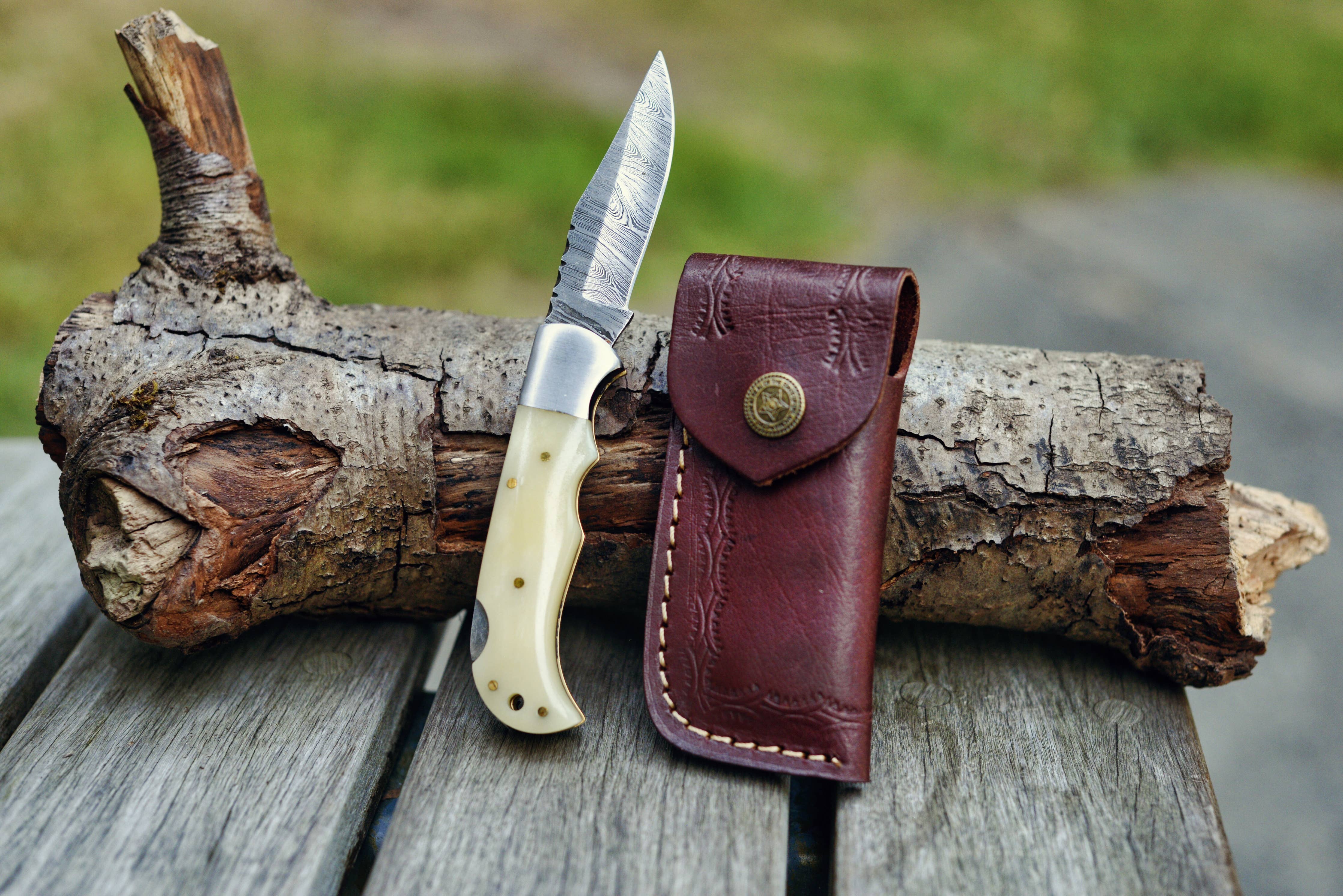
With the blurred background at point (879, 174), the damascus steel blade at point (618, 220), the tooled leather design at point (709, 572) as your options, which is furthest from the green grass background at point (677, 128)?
the tooled leather design at point (709, 572)

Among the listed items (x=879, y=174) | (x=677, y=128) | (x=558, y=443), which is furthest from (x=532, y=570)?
(x=879, y=174)

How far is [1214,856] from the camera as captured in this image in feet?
4.87

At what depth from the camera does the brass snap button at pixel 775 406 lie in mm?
1555

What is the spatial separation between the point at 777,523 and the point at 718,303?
0.42 meters

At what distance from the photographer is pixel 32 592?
208 cm

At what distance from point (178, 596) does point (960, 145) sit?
5.52 metres

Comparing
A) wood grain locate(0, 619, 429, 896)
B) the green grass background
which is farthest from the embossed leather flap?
the green grass background

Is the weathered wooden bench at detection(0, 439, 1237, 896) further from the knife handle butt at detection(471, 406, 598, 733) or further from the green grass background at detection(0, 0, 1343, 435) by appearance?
the green grass background at detection(0, 0, 1343, 435)

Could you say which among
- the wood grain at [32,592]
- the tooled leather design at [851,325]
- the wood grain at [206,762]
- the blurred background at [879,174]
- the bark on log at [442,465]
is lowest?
the wood grain at [206,762]

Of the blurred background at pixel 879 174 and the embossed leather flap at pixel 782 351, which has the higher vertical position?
the blurred background at pixel 879 174

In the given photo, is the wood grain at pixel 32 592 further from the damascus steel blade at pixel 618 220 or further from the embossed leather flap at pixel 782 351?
the embossed leather flap at pixel 782 351

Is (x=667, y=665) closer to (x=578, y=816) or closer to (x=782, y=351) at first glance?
(x=578, y=816)

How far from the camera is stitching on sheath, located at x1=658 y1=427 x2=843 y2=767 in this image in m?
1.51

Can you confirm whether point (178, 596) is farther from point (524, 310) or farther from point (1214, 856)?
point (524, 310)
